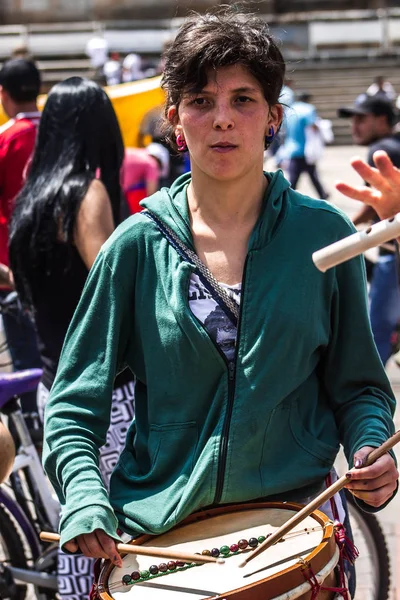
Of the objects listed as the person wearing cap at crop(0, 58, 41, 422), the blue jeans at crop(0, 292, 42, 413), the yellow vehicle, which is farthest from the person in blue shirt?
the blue jeans at crop(0, 292, 42, 413)

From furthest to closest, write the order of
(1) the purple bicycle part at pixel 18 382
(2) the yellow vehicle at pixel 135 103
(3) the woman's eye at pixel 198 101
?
1. (2) the yellow vehicle at pixel 135 103
2. (1) the purple bicycle part at pixel 18 382
3. (3) the woman's eye at pixel 198 101

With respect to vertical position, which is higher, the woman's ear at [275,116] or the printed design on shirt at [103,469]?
the woman's ear at [275,116]

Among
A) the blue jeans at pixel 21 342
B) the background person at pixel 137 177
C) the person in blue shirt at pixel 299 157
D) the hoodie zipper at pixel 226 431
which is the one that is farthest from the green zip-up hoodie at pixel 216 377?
the person in blue shirt at pixel 299 157

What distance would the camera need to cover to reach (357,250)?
1.81m

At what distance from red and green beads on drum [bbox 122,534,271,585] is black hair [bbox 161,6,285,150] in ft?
2.98

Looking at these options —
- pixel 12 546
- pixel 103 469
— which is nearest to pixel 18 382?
pixel 103 469

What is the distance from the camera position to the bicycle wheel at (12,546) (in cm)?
397

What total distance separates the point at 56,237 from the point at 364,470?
1.83 m

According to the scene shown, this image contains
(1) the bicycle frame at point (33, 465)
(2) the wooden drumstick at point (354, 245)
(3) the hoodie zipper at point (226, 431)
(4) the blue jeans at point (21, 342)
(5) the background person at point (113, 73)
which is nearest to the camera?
(2) the wooden drumstick at point (354, 245)

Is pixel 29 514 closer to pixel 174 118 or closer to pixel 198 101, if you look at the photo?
pixel 174 118

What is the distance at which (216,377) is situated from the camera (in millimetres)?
2287

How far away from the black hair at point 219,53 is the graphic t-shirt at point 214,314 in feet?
1.31

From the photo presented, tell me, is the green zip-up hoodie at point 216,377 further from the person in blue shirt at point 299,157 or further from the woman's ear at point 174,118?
the person in blue shirt at point 299,157

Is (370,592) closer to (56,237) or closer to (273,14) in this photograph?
(56,237)
